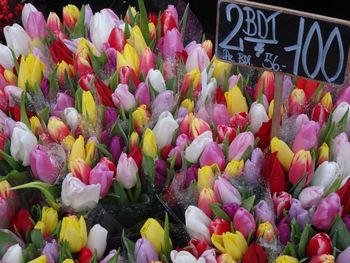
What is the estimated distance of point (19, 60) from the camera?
1.48 m

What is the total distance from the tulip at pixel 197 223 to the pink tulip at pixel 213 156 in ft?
0.41

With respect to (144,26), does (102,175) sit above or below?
below

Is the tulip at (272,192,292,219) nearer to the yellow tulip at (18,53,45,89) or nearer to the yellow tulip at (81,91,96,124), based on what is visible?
Answer: the yellow tulip at (81,91,96,124)

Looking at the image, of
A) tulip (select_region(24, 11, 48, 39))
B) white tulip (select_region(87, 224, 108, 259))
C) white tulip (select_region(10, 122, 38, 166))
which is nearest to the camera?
white tulip (select_region(87, 224, 108, 259))

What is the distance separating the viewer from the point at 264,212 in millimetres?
1070

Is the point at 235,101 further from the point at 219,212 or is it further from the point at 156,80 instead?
the point at 219,212

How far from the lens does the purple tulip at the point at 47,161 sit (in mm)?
1172

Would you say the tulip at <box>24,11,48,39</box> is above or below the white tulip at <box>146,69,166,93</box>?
above

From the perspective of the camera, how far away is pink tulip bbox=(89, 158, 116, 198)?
115cm

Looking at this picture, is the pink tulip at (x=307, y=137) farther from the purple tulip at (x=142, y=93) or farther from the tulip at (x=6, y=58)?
the tulip at (x=6, y=58)

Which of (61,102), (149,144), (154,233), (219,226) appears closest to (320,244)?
(219,226)

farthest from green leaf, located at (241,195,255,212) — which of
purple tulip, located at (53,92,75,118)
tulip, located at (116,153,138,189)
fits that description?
purple tulip, located at (53,92,75,118)

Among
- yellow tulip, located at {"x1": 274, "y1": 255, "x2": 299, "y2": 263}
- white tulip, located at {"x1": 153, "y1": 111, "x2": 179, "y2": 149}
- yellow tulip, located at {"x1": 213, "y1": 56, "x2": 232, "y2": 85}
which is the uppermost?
yellow tulip, located at {"x1": 213, "y1": 56, "x2": 232, "y2": 85}

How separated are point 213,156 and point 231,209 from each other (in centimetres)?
13
